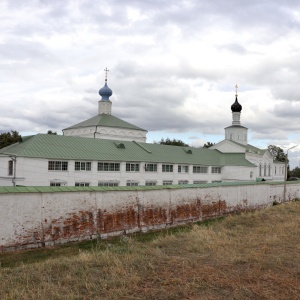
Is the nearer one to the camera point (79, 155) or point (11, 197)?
point (11, 197)

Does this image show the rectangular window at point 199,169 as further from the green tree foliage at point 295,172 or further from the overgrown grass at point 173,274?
the green tree foliage at point 295,172

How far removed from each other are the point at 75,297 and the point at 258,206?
20863mm

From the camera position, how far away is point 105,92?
4881cm

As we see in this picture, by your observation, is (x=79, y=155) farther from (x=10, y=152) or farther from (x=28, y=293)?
(x=28, y=293)

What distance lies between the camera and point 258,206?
25203 millimetres

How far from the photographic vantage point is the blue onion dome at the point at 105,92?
1914 inches

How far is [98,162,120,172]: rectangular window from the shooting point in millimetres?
34344

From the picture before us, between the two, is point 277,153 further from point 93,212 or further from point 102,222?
point 93,212

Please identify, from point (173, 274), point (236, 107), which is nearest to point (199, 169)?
point (236, 107)

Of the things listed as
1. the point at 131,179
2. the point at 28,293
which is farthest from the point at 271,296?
the point at 131,179

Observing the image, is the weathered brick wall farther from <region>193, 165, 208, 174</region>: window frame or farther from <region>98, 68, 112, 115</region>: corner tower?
<region>98, 68, 112, 115</region>: corner tower

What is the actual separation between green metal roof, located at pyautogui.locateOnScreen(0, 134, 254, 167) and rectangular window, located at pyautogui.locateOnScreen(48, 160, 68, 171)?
45 cm

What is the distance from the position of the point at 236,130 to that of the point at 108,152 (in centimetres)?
2468

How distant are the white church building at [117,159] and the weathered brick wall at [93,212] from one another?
15.0 meters
